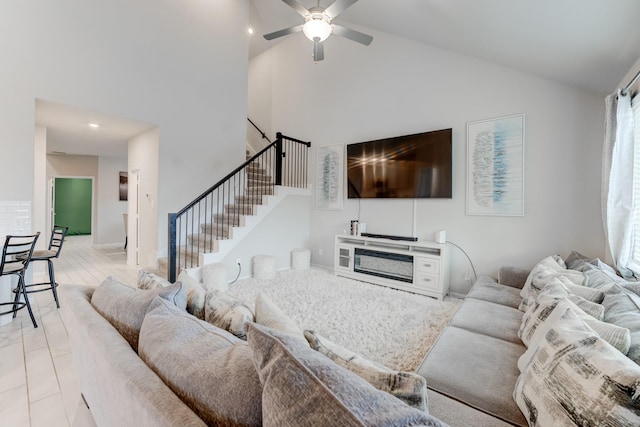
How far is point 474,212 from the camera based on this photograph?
3689 millimetres

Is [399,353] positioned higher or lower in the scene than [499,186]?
lower

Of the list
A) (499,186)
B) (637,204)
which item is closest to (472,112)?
(499,186)

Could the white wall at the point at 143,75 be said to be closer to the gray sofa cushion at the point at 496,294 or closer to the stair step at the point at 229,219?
the stair step at the point at 229,219

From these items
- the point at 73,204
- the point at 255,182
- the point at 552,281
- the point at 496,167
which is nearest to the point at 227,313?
the point at 552,281

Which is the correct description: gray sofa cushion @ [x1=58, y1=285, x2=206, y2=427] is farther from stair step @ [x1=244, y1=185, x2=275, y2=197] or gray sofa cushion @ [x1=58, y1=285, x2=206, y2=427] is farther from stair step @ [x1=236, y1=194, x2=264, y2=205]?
stair step @ [x1=244, y1=185, x2=275, y2=197]

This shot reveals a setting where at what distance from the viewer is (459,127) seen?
380 centimetres

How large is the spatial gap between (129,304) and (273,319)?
68 cm

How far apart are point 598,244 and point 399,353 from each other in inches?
104

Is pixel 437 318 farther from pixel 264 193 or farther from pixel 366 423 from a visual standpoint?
pixel 264 193

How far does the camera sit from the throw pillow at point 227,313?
44.2 inches

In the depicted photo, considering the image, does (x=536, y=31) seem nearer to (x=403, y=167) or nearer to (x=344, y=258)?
(x=403, y=167)

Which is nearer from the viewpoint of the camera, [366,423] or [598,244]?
[366,423]

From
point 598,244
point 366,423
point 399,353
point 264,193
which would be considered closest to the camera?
point 366,423

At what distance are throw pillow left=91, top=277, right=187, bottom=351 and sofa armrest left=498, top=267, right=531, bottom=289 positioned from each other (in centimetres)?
329
